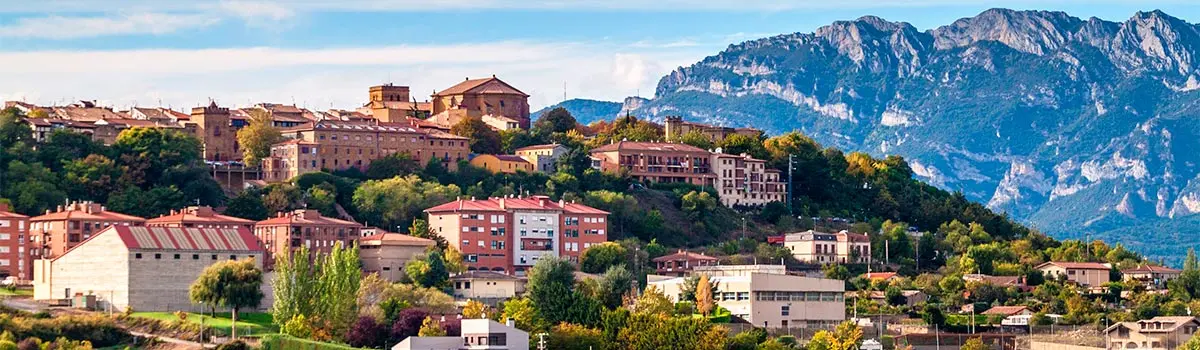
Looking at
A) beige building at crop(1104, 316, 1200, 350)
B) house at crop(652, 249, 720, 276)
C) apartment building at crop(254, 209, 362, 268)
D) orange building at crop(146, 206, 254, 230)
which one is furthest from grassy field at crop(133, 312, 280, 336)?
beige building at crop(1104, 316, 1200, 350)

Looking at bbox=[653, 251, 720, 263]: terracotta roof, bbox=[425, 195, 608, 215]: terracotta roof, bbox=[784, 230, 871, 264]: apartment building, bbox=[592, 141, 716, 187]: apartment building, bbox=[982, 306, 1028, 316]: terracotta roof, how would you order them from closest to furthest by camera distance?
bbox=[982, 306, 1028, 316]: terracotta roof
bbox=[425, 195, 608, 215]: terracotta roof
bbox=[653, 251, 720, 263]: terracotta roof
bbox=[784, 230, 871, 264]: apartment building
bbox=[592, 141, 716, 187]: apartment building

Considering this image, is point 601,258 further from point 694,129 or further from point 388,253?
point 694,129

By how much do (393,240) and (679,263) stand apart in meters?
15.2

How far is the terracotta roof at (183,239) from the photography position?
85500 mm

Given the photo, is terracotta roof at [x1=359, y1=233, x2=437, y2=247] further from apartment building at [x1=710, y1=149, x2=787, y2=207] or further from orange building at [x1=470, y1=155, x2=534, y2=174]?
apartment building at [x1=710, y1=149, x2=787, y2=207]

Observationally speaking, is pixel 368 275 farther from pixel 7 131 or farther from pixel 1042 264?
pixel 1042 264

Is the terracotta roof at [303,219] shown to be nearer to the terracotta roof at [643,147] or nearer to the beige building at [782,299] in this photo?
the beige building at [782,299]

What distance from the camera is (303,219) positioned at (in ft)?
322

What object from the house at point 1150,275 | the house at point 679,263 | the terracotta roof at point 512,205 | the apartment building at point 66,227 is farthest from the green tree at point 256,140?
the house at point 1150,275

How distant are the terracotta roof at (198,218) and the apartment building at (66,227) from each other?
42.1 inches

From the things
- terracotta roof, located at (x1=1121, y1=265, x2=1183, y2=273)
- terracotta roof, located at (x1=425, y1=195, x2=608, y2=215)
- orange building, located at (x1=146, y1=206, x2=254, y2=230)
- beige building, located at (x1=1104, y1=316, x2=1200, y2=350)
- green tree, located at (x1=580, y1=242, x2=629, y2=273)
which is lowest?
beige building, located at (x1=1104, y1=316, x2=1200, y2=350)

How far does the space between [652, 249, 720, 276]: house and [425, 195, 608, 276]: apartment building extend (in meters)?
2.93

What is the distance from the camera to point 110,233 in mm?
86312

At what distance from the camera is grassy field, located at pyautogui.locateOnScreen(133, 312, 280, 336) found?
264ft
